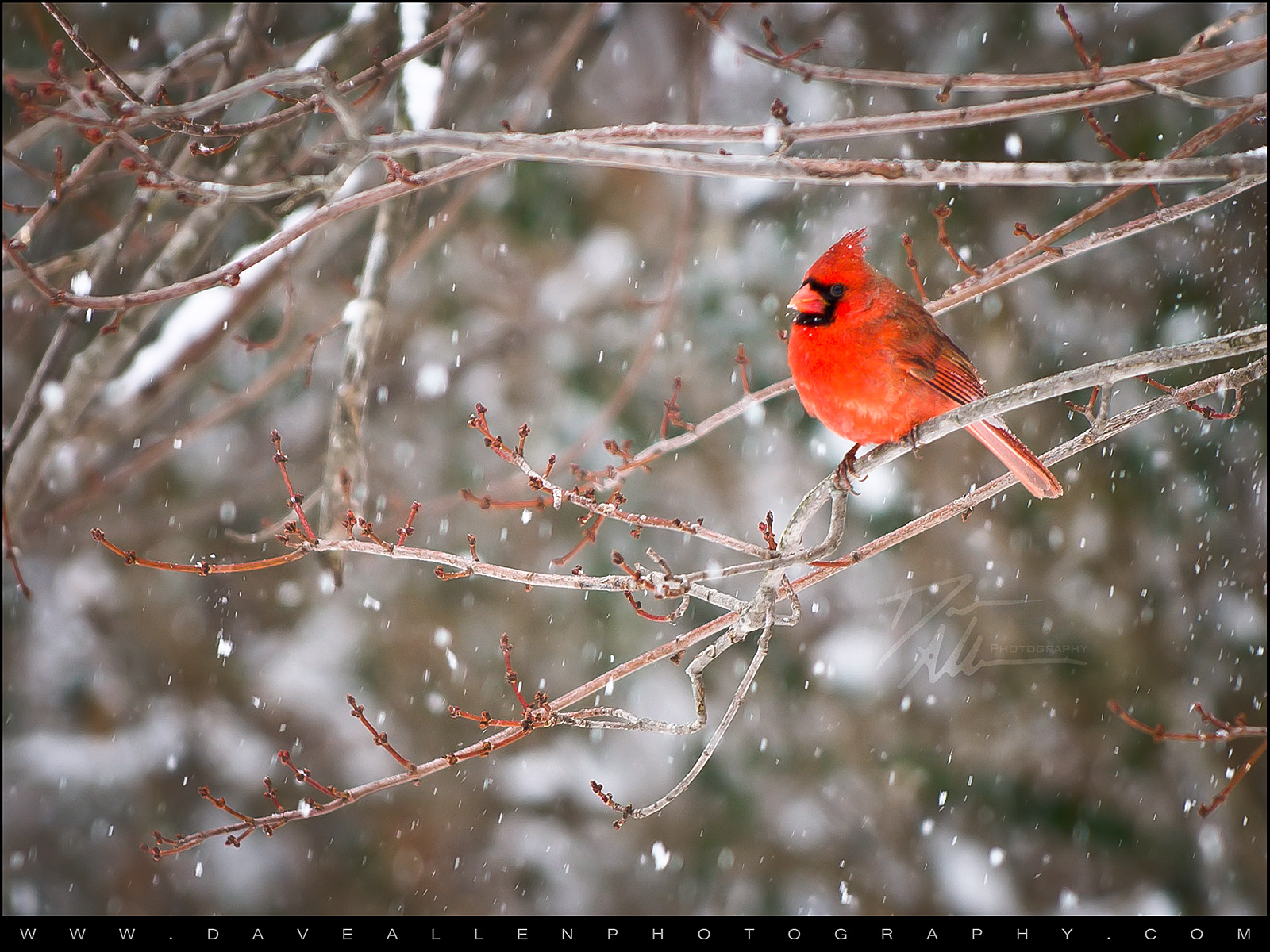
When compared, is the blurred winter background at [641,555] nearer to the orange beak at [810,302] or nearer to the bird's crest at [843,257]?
the bird's crest at [843,257]

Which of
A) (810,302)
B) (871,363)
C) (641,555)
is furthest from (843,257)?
(641,555)

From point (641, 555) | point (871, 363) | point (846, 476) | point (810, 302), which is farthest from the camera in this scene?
point (641, 555)

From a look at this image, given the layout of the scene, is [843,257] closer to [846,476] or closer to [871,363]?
[871,363]

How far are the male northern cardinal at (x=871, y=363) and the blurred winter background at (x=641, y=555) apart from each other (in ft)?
7.56

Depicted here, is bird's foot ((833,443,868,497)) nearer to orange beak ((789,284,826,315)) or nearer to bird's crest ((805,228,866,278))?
orange beak ((789,284,826,315))

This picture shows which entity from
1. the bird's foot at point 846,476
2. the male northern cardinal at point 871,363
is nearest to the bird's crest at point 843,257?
the male northern cardinal at point 871,363

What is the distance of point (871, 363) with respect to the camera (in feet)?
8.57

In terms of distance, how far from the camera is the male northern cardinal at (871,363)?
8.57ft

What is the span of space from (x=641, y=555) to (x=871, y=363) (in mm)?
3699

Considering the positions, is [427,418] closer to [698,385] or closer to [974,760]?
[698,385]

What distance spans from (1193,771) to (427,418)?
5016 mm

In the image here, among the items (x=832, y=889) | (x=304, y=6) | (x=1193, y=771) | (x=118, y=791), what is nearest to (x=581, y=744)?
(x=832, y=889)

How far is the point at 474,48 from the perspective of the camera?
526cm

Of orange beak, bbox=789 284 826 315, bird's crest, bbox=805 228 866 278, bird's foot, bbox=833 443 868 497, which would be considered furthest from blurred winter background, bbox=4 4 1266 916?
bird's foot, bbox=833 443 868 497
